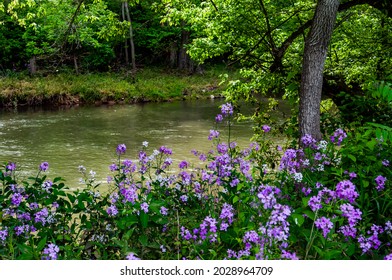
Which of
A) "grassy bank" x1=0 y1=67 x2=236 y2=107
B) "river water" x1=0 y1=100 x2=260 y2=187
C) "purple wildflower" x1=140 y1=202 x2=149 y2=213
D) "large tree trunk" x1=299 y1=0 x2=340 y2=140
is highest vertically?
"large tree trunk" x1=299 y1=0 x2=340 y2=140

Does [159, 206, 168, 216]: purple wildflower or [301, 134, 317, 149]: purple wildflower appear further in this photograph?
[301, 134, 317, 149]: purple wildflower

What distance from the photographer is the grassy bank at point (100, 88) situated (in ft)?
72.2

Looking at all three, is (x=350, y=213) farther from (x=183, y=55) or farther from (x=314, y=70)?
(x=183, y=55)

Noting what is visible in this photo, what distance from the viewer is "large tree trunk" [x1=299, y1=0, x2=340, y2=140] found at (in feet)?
15.1

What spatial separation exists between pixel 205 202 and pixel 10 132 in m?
13.1

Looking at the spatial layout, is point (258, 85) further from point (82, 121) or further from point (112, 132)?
point (82, 121)

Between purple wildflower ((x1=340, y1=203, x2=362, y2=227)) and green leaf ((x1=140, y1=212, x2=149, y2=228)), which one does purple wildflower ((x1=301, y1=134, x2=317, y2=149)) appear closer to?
purple wildflower ((x1=340, y1=203, x2=362, y2=227))

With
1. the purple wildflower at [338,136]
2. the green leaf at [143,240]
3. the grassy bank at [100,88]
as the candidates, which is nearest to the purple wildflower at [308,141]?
the purple wildflower at [338,136]

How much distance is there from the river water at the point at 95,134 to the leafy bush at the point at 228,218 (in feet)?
19.5

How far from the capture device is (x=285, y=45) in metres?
6.73

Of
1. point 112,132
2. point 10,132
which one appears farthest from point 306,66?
point 10,132

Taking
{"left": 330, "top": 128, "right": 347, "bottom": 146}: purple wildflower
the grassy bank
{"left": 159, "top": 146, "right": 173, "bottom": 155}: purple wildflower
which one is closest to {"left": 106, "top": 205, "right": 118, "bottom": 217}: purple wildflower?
{"left": 159, "top": 146, "right": 173, "bottom": 155}: purple wildflower

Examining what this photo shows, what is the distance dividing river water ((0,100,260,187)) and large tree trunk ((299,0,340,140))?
18.6ft

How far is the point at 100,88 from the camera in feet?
78.6
